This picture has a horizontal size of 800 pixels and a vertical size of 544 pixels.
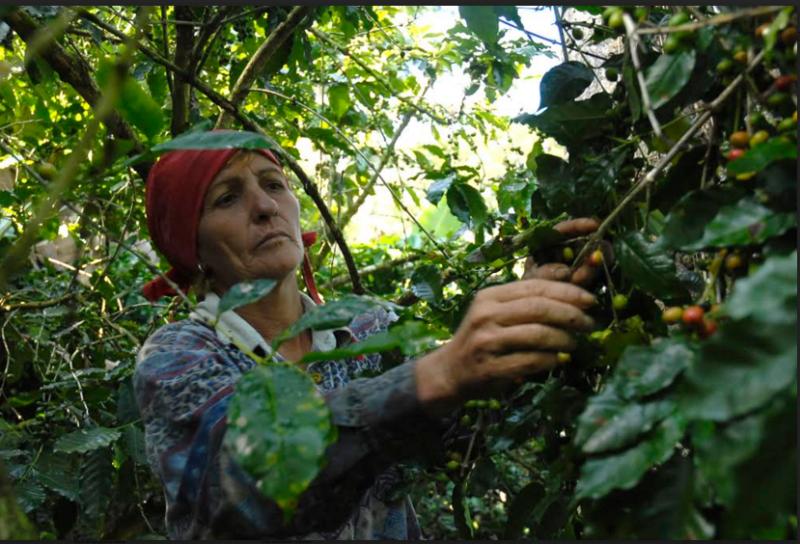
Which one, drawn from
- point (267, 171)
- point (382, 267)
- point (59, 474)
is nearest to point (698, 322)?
point (267, 171)

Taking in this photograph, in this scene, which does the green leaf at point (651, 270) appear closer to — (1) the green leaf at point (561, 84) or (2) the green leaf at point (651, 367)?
(2) the green leaf at point (651, 367)

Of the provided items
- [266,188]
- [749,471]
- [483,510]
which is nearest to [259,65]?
[266,188]

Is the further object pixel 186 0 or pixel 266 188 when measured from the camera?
pixel 266 188

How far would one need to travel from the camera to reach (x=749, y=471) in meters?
0.64

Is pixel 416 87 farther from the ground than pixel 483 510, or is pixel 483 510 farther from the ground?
pixel 416 87

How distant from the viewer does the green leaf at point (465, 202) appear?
2.07 m

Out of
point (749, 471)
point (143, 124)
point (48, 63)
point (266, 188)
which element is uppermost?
point (48, 63)

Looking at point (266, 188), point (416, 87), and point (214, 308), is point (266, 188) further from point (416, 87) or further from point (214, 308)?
point (416, 87)

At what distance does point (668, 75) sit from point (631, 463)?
1.57 feet

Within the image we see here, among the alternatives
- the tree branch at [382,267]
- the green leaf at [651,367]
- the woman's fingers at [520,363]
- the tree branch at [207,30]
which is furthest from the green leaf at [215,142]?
the tree branch at [382,267]

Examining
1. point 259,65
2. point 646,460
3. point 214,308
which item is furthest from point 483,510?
point 646,460

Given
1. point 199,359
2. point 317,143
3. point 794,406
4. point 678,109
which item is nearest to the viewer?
point 794,406

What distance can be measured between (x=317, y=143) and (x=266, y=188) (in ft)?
4.69

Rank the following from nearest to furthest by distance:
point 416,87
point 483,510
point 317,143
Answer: point 317,143 → point 416,87 → point 483,510
